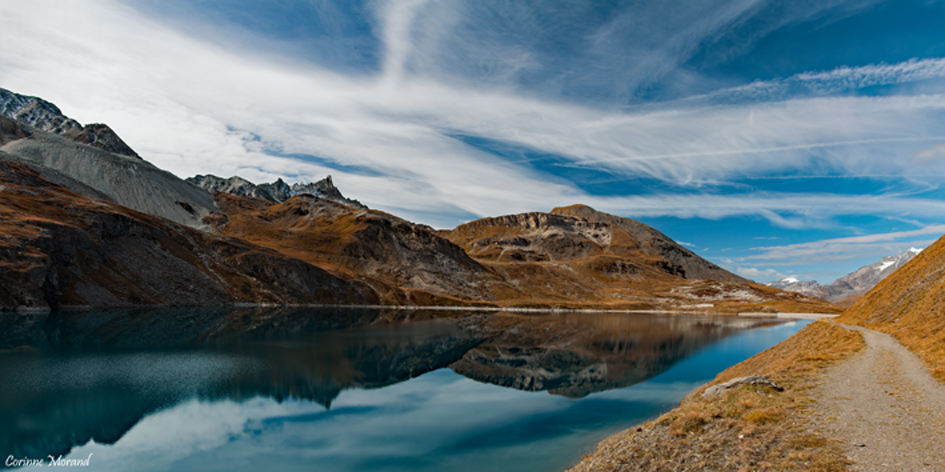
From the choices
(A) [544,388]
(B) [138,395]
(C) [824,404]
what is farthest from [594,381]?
(B) [138,395]

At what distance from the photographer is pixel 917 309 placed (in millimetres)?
44781

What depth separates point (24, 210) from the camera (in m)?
116

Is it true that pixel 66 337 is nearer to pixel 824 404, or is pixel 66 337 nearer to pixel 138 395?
pixel 138 395

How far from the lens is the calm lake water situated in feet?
88.3

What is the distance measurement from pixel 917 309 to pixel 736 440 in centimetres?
4268

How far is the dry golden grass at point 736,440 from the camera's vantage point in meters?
16.2

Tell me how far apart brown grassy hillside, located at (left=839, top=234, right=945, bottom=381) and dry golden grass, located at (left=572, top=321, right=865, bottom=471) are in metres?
9.47

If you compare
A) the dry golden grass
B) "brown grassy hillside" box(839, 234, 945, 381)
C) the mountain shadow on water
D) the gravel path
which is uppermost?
"brown grassy hillside" box(839, 234, 945, 381)

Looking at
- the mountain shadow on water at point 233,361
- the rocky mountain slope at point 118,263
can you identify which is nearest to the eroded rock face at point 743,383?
the mountain shadow on water at point 233,361

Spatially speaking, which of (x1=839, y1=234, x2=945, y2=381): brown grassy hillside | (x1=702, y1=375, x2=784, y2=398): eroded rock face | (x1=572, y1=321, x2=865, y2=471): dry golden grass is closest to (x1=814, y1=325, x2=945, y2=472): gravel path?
(x1=572, y1=321, x2=865, y2=471): dry golden grass

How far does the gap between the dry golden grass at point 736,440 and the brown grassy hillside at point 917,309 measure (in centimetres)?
947

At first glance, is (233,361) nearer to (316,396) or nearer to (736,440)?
(316,396)

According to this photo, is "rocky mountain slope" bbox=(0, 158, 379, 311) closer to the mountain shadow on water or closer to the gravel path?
the mountain shadow on water

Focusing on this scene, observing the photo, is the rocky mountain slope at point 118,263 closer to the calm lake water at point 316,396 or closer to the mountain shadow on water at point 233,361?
the mountain shadow on water at point 233,361
